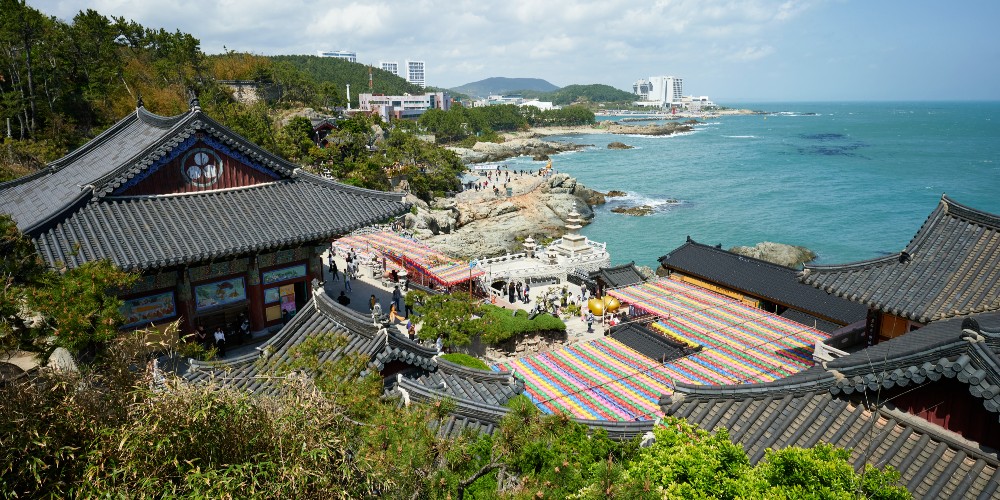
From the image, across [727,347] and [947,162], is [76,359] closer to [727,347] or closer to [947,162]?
[727,347]

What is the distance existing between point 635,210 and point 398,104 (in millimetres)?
104283

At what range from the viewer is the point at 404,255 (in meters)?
35.2

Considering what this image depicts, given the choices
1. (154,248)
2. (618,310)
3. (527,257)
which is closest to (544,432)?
(154,248)

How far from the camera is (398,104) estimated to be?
162250 millimetres

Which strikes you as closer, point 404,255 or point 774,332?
point 774,332

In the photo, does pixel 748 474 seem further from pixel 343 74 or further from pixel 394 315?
pixel 343 74

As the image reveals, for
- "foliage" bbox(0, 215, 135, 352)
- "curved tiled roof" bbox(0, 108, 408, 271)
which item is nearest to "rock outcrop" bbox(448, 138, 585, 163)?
"curved tiled roof" bbox(0, 108, 408, 271)

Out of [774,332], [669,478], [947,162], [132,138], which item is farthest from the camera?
[947,162]

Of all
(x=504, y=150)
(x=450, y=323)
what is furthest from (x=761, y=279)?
(x=504, y=150)

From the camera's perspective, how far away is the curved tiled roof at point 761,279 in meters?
25.5

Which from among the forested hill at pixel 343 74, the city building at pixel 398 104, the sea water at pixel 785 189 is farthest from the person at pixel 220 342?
the forested hill at pixel 343 74

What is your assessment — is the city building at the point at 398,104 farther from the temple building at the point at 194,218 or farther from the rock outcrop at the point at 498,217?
the temple building at the point at 194,218

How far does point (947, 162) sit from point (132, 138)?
5754 inches

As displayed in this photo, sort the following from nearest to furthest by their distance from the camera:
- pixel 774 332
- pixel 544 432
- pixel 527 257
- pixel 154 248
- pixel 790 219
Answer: pixel 544 432
pixel 154 248
pixel 774 332
pixel 527 257
pixel 790 219
